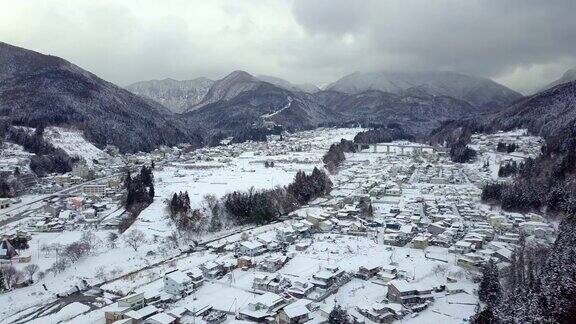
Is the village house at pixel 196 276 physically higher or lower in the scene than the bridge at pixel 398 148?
lower

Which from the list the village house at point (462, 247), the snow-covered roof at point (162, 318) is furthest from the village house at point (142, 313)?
the village house at point (462, 247)

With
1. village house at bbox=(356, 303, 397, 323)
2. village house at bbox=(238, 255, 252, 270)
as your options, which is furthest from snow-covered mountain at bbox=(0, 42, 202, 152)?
village house at bbox=(356, 303, 397, 323)

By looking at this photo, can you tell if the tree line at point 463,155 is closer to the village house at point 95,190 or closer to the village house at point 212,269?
the village house at point 95,190

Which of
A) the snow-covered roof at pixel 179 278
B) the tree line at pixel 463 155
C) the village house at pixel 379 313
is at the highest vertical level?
the tree line at pixel 463 155

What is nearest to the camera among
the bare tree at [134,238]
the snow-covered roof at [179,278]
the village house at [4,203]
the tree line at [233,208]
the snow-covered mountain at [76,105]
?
the snow-covered roof at [179,278]

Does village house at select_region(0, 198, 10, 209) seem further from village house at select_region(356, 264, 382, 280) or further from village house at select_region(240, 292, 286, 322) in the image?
village house at select_region(356, 264, 382, 280)

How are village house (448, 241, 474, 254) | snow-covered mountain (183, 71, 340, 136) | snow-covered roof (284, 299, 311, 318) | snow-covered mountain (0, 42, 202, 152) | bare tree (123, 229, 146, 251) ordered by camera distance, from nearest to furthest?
snow-covered roof (284, 299, 311, 318) < village house (448, 241, 474, 254) < bare tree (123, 229, 146, 251) < snow-covered mountain (0, 42, 202, 152) < snow-covered mountain (183, 71, 340, 136)
